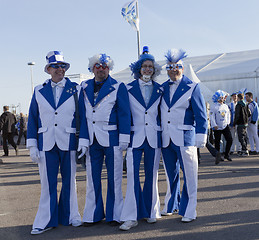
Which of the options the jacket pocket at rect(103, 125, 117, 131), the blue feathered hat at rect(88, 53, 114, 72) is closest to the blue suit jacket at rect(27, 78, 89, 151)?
the jacket pocket at rect(103, 125, 117, 131)

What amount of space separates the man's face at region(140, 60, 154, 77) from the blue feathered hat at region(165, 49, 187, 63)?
224 mm

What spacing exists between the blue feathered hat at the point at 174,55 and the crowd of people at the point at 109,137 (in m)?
0.02

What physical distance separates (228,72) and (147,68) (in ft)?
51.9

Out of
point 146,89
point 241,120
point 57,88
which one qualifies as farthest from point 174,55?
point 241,120

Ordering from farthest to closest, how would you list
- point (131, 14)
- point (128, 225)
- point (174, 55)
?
1. point (131, 14)
2. point (174, 55)
3. point (128, 225)

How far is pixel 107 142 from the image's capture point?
382 cm

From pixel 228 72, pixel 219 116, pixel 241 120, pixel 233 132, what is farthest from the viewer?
pixel 228 72

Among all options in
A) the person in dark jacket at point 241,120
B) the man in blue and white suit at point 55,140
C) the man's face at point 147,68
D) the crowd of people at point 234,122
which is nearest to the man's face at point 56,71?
the man in blue and white suit at point 55,140

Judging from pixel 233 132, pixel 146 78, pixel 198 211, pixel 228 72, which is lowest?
pixel 198 211

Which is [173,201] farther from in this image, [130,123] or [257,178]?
[257,178]

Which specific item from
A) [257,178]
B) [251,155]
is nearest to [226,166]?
[257,178]

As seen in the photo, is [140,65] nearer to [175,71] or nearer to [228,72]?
[175,71]

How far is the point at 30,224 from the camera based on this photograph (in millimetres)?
4074

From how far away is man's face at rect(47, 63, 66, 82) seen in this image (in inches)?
156
